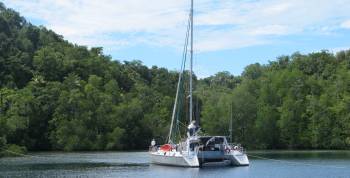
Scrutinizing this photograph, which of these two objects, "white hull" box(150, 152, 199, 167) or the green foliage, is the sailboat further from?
the green foliage

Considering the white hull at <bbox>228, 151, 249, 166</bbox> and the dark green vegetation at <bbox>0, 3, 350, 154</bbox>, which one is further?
the dark green vegetation at <bbox>0, 3, 350, 154</bbox>

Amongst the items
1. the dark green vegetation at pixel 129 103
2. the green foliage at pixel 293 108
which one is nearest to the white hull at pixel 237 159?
the dark green vegetation at pixel 129 103

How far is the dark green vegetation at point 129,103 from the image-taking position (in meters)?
121

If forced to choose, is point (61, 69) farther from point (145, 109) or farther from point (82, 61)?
point (145, 109)

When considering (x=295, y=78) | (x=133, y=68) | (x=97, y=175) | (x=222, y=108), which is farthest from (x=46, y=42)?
(x=97, y=175)

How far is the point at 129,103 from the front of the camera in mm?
134250

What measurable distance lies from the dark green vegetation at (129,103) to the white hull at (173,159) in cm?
4236

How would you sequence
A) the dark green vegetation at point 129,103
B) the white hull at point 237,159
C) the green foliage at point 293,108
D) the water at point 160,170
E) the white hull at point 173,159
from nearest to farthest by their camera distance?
the water at point 160,170 → the white hull at point 173,159 → the white hull at point 237,159 → the dark green vegetation at point 129,103 → the green foliage at point 293,108

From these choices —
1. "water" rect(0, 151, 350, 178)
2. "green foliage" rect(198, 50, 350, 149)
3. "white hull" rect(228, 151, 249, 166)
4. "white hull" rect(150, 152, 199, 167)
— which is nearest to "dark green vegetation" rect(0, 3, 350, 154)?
"green foliage" rect(198, 50, 350, 149)

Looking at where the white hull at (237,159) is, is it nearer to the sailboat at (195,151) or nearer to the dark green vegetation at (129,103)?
the sailboat at (195,151)

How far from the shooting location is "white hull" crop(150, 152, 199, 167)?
65.6m

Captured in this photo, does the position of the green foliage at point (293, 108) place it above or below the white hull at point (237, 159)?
above

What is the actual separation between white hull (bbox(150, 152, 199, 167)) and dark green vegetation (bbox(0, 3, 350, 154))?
139 ft

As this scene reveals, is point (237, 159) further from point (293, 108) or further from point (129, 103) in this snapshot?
point (293, 108)
